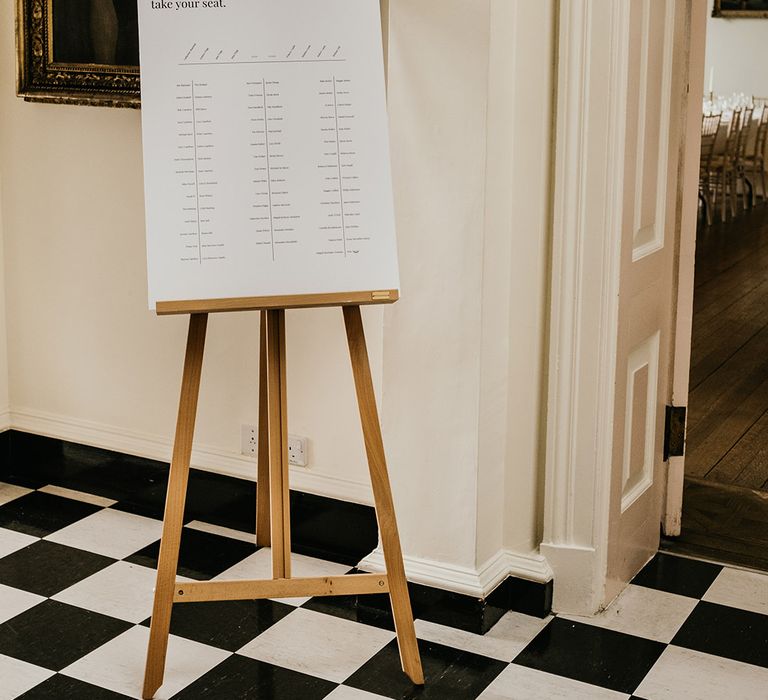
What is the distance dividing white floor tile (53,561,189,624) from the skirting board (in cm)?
40

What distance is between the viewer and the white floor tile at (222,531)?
3.61 m

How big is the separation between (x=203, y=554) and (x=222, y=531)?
19 centimetres

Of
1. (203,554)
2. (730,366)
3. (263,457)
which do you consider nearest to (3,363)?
(203,554)

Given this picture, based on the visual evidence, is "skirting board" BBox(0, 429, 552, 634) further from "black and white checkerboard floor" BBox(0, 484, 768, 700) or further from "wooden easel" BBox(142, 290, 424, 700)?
"wooden easel" BBox(142, 290, 424, 700)

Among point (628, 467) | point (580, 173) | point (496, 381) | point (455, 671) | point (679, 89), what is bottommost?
point (455, 671)

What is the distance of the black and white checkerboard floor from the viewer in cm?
274

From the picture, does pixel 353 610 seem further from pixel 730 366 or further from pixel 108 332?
pixel 730 366

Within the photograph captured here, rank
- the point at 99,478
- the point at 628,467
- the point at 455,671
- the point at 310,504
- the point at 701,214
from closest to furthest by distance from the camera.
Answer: the point at 455,671
the point at 628,467
the point at 310,504
the point at 99,478
the point at 701,214

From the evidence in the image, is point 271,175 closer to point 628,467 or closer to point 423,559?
point 423,559

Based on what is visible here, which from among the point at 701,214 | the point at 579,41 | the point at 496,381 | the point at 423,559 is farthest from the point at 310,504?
the point at 701,214

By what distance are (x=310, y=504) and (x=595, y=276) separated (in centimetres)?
114

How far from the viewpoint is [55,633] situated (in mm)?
2977

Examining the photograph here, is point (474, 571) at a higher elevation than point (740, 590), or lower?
higher

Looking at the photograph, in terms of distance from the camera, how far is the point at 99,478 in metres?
3.94
